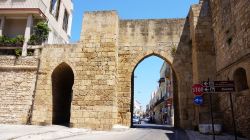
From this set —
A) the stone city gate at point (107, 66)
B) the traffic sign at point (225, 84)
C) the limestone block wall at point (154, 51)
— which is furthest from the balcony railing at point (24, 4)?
the traffic sign at point (225, 84)

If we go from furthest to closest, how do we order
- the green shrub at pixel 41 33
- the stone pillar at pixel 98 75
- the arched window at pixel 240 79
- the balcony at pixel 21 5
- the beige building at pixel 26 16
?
the beige building at pixel 26 16 → the balcony at pixel 21 5 → the green shrub at pixel 41 33 → the stone pillar at pixel 98 75 → the arched window at pixel 240 79

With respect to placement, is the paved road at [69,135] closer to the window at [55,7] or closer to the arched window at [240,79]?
the arched window at [240,79]

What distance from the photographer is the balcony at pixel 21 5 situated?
19359mm

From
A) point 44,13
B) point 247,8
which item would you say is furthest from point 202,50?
point 44,13

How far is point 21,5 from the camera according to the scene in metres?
19.8

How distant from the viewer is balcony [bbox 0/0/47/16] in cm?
1936

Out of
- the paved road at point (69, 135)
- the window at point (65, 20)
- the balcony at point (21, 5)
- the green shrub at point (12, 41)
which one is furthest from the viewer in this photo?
the window at point (65, 20)

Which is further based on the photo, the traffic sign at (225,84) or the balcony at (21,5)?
the balcony at (21,5)

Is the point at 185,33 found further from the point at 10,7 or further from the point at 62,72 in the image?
the point at 10,7

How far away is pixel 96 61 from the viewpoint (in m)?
11.7

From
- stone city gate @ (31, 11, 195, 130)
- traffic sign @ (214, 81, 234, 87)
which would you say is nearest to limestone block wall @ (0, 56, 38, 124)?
stone city gate @ (31, 11, 195, 130)

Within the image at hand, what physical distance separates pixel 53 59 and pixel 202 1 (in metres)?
8.13

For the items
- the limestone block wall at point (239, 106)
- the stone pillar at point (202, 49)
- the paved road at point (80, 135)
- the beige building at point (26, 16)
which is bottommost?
the paved road at point (80, 135)

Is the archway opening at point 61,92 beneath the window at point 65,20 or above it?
beneath
